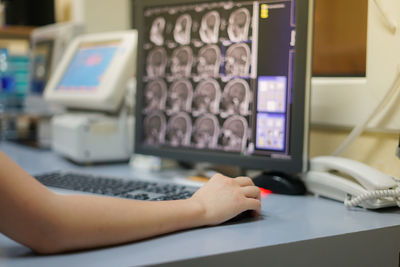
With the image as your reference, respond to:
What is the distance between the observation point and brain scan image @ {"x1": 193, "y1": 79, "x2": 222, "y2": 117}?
46.4 inches

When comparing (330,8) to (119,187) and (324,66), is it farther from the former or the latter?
(119,187)

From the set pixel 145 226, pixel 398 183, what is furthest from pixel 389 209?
pixel 145 226

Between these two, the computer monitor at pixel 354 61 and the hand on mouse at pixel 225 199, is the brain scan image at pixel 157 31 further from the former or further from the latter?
the hand on mouse at pixel 225 199

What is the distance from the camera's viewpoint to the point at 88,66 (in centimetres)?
160

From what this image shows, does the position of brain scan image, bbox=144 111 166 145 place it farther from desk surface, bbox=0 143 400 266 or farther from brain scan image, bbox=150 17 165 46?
desk surface, bbox=0 143 400 266

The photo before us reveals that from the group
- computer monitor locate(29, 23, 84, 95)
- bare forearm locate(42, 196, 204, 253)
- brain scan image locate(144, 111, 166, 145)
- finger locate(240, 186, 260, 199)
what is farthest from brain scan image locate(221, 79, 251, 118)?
computer monitor locate(29, 23, 84, 95)

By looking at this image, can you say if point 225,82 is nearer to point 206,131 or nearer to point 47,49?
point 206,131

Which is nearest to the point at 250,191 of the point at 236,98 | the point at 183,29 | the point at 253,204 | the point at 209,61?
the point at 253,204

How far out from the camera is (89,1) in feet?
7.91

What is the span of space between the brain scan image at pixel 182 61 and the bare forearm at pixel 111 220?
56 cm

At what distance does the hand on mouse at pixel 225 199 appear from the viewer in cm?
78

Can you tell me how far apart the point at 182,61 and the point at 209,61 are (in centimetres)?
9

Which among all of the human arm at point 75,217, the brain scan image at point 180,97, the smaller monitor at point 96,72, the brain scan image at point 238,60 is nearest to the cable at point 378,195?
the human arm at point 75,217

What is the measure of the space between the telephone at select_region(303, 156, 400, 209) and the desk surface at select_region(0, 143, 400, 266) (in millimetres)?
19
